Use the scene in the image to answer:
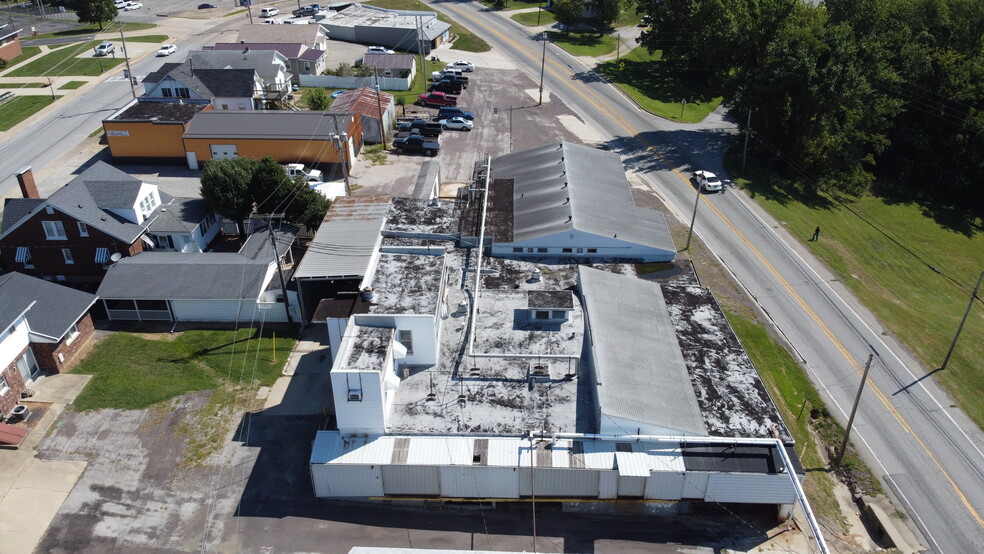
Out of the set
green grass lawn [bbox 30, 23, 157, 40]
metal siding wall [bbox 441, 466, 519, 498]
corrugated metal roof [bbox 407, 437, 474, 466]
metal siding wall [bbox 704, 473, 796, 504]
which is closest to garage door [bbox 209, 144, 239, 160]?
corrugated metal roof [bbox 407, 437, 474, 466]

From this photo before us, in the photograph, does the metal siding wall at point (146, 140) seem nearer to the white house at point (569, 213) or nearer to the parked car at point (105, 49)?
the white house at point (569, 213)

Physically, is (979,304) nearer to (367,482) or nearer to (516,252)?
(516,252)

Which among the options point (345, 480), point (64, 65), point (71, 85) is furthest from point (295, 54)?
point (345, 480)

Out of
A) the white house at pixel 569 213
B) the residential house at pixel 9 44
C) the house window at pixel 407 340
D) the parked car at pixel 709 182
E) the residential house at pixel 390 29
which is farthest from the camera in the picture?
the residential house at pixel 390 29

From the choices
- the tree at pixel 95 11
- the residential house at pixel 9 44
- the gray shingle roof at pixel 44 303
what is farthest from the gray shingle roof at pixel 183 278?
the tree at pixel 95 11

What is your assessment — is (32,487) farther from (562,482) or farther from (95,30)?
(95,30)

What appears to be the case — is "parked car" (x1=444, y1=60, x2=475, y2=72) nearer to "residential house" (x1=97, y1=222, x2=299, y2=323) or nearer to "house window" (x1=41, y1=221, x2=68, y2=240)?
"residential house" (x1=97, y1=222, x2=299, y2=323)

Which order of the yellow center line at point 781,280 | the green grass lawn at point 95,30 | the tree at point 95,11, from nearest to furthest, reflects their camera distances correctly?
the yellow center line at point 781,280 → the tree at point 95,11 → the green grass lawn at point 95,30
